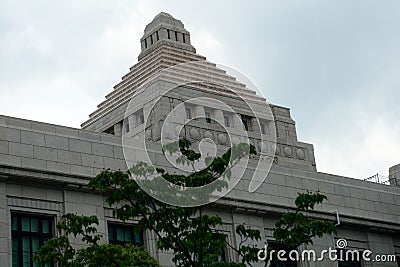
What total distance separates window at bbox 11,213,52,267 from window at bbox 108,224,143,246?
214 centimetres

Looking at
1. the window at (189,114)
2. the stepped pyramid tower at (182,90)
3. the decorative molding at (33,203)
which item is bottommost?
the decorative molding at (33,203)

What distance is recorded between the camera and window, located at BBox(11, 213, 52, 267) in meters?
25.9

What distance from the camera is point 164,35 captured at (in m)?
53.2

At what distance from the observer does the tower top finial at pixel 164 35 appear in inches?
2083

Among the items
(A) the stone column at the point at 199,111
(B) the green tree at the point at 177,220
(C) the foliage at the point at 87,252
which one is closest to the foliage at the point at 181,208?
(B) the green tree at the point at 177,220

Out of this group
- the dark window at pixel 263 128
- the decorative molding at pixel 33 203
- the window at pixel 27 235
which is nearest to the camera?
the window at pixel 27 235

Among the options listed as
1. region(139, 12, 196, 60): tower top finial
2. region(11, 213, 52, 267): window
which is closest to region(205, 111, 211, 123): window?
region(139, 12, 196, 60): tower top finial

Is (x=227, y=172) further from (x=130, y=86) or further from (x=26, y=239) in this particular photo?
(x=130, y=86)

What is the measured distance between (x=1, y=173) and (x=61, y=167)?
2163 mm

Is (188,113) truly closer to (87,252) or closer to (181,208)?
(87,252)

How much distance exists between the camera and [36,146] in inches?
1059

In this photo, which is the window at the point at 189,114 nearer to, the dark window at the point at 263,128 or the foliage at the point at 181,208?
the dark window at the point at 263,128

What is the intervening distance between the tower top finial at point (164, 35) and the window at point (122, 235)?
24715mm

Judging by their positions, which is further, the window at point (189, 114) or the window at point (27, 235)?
the window at point (189, 114)
